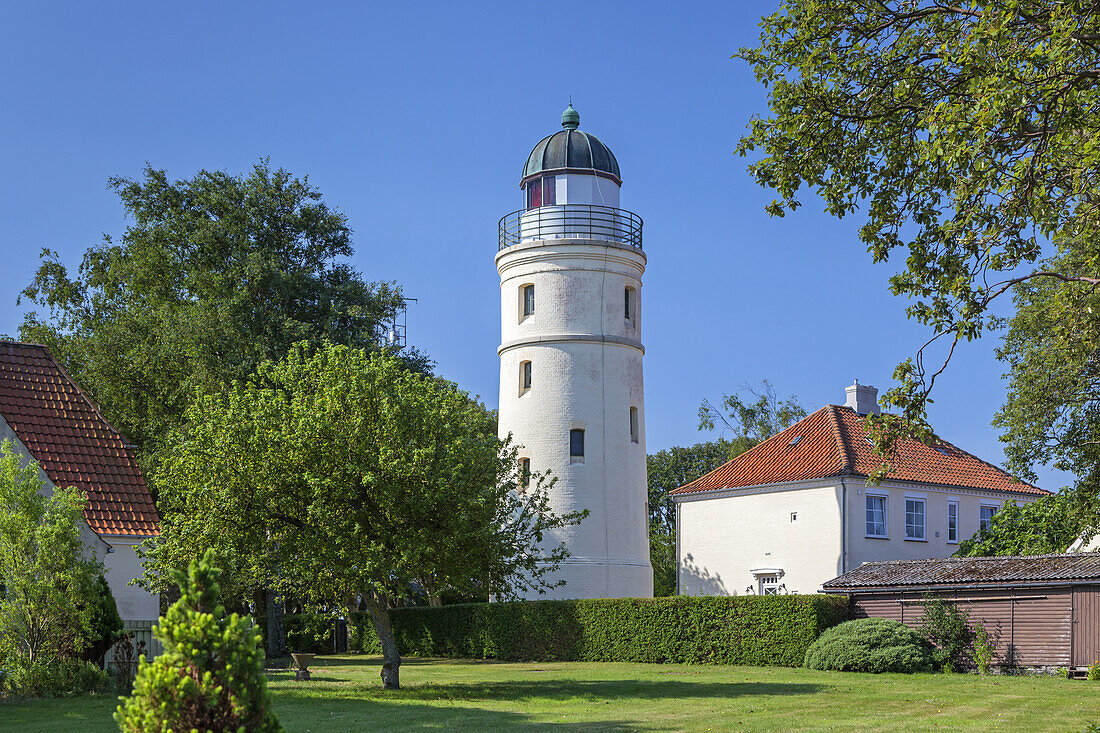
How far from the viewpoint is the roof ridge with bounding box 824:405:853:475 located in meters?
39.0

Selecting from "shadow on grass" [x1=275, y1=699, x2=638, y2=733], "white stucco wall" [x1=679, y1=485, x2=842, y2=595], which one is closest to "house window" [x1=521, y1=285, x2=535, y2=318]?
"white stucco wall" [x1=679, y1=485, x2=842, y2=595]

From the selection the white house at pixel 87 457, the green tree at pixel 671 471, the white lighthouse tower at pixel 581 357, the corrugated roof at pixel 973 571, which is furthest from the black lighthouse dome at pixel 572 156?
the green tree at pixel 671 471

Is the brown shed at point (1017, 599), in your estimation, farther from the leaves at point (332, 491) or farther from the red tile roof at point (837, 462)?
the leaves at point (332, 491)

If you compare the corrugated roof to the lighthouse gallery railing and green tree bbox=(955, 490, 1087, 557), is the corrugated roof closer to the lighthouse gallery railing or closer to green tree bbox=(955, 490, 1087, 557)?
green tree bbox=(955, 490, 1087, 557)

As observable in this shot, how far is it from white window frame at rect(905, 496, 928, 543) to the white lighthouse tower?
30.0 ft

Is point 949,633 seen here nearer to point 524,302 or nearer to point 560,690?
point 560,690

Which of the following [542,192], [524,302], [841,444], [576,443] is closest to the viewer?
[576,443]

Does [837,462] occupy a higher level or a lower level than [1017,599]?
higher

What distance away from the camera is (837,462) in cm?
3966

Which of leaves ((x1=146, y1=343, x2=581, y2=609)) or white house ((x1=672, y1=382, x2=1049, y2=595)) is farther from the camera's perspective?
white house ((x1=672, y1=382, x2=1049, y2=595))

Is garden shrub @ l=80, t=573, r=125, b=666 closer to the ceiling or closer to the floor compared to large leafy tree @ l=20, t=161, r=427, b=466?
closer to the floor

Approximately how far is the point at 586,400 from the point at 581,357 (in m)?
1.52

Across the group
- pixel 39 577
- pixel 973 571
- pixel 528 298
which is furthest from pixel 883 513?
pixel 39 577

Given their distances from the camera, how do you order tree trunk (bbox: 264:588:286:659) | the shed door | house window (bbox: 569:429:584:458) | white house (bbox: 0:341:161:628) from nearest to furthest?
Result: white house (bbox: 0:341:161:628) < the shed door < tree trunk (bbox: 264:588:286:659) < house window (bbox: 569:429:584:458)
